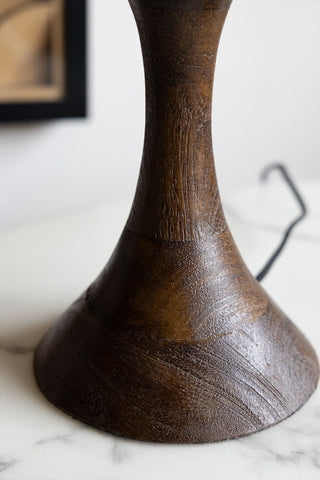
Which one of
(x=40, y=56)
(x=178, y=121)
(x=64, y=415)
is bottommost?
(x=64, y=415)

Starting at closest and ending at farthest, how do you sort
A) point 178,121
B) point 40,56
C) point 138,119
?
point 178,121
point 40,56
point 138,119

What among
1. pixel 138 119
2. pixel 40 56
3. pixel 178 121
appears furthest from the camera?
pixel 138 119

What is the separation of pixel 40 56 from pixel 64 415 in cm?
78

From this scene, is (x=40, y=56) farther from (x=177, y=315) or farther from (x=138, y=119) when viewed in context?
(x=177, y=315)

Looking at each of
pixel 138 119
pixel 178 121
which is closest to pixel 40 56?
pixel 138 119

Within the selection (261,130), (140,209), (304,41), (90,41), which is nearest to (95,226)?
(140,209)

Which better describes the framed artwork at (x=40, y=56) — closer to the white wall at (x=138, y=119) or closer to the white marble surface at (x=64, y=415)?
the white wall at (x=138, y=119)

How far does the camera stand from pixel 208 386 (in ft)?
1.00

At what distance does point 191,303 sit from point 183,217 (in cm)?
5

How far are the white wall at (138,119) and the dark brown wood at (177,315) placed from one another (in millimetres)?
778

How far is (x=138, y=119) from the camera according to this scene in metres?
1.21

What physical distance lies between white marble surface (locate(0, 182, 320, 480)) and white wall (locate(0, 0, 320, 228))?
41 centimetres

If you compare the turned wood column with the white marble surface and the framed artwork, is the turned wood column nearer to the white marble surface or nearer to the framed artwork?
the white marble surface

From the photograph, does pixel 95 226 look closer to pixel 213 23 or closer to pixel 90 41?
pixel 213 23
